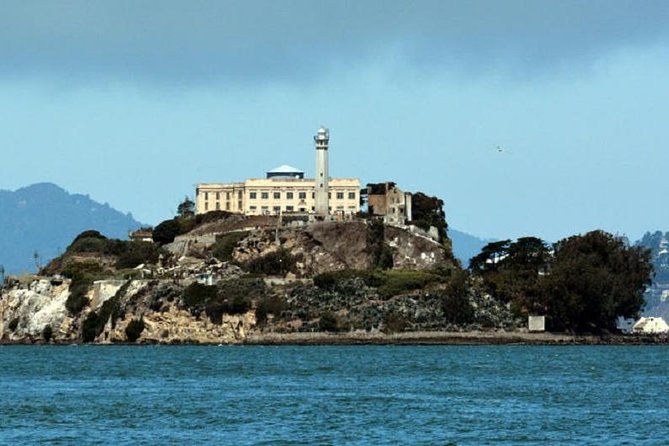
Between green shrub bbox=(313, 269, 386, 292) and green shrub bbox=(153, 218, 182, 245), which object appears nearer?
green shrub bbox=(313, 269, 386, 292)

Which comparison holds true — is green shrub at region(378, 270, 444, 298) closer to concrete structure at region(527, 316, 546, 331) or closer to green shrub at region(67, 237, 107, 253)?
concrete structure at region(527, 316, 546, 331)

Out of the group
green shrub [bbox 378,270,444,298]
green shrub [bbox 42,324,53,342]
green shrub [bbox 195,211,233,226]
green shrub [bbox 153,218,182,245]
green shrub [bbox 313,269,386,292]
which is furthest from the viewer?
green shrub [bbox 153,218,182,245]

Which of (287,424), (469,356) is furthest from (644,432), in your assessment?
(469,356)

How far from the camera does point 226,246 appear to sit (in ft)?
500

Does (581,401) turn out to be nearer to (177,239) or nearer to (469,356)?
(469,356)

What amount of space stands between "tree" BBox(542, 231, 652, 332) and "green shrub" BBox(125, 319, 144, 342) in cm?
3476

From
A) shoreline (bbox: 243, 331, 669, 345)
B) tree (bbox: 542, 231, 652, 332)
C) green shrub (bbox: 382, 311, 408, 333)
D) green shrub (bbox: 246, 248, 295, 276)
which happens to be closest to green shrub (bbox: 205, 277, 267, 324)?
shoreline (bbox: 243, 331, 669, 345)

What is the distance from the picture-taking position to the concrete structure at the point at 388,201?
16400cm

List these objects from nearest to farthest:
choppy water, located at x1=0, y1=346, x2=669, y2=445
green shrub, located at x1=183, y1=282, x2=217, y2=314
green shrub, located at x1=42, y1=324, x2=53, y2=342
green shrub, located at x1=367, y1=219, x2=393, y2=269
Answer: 1. choppy water, located at x1=0, y1=346, x2=669, y2=445
2. green shrub, located at x1=183, y1=282, x2=217, y2=314
3. green shrub, located at x1=42, y1=324, x2=53, y2=342
4. green shrub, located at x1=367, y1=219, x2=393, y2=269

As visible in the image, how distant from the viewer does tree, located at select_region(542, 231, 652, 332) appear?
140 metres

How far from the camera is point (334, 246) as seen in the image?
151 metres

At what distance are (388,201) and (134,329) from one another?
1313 inches

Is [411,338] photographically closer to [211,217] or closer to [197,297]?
[197,297]

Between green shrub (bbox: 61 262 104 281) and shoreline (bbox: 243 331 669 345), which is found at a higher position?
green shrub (bbox: 61 262 104 281)
